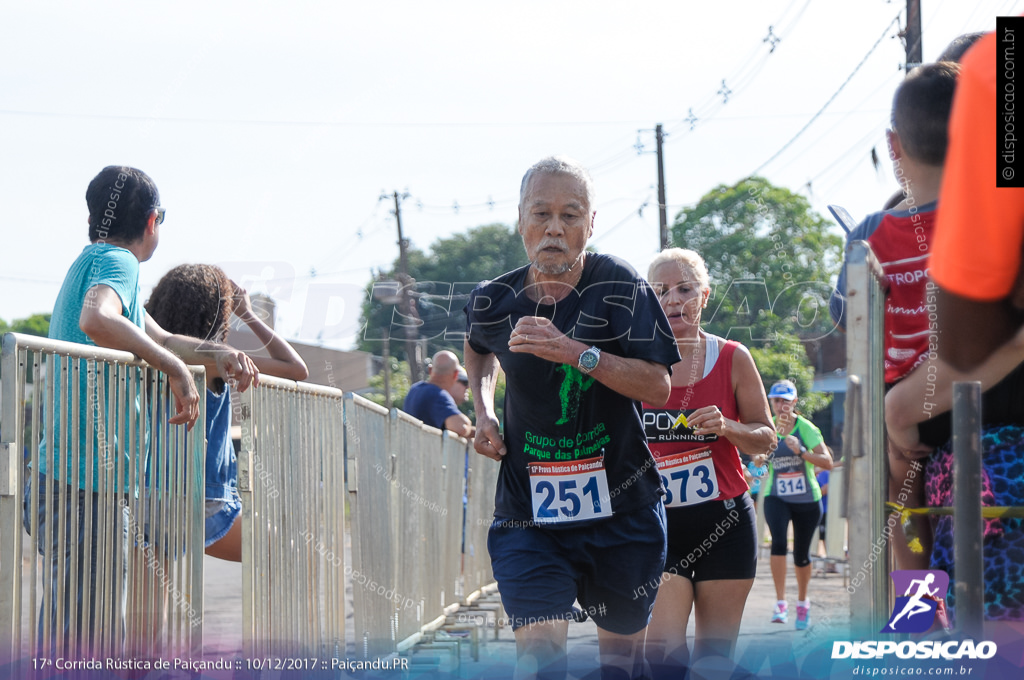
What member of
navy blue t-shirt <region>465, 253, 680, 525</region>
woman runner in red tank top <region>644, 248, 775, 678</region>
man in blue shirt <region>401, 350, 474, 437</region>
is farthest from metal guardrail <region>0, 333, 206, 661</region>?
man in blue shirt <region>401, 350, 474, 437</region>

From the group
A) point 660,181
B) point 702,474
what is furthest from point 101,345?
point 660,181

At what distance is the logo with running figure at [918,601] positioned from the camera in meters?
2.61

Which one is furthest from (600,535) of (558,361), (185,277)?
(185,277)

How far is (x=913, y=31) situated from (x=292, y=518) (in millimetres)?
14538

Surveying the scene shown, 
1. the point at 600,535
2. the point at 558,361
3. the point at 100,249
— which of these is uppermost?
the point at 100,249

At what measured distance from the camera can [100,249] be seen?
4.16 meters

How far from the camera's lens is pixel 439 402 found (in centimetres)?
998

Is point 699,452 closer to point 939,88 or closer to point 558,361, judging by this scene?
point 558,361

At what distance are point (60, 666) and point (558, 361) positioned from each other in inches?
69.4

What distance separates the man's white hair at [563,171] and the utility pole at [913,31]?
14103 mm

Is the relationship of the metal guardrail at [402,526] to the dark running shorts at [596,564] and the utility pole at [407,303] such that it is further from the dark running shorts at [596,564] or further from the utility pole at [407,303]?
the utility pole at [407,303]

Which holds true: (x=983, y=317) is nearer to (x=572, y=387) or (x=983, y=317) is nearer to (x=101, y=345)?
(x=572, y=387)

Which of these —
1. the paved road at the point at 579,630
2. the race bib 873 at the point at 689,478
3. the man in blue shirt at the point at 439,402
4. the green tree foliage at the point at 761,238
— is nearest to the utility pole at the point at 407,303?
the green tree foliage at the point at 761,238

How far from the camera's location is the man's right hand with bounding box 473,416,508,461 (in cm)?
378
